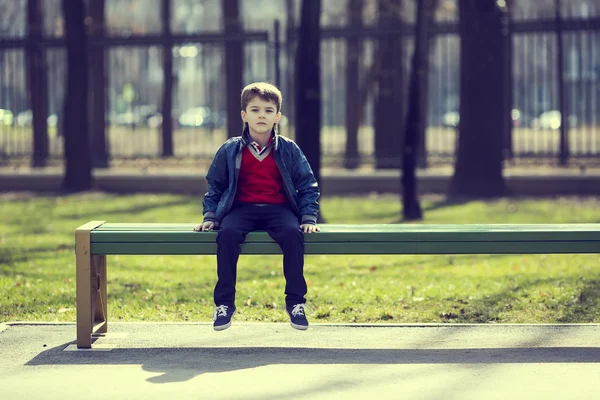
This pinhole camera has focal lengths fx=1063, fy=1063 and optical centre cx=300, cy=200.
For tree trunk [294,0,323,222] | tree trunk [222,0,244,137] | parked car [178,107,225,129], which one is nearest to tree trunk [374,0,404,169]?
tree trunk [222,0,244,137]

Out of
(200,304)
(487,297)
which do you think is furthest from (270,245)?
(487,297)

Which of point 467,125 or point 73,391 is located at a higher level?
point 467,125

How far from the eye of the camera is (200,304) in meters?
7.45

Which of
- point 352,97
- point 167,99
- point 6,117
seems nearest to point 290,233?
point 352,97

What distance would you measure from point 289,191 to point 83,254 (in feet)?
3.86

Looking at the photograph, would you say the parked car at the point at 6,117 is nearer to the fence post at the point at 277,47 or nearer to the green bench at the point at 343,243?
the fence post at the point at 277,47

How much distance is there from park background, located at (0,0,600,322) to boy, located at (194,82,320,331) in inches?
49.2

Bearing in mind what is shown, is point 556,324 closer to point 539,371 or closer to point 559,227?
point 559,227

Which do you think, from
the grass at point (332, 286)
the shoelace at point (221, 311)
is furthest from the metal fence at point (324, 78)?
the shoelace at point (221, 311)

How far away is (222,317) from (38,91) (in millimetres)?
12516

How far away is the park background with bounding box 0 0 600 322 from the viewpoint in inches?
303

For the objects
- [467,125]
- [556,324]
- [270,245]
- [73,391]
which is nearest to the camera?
[73,391]

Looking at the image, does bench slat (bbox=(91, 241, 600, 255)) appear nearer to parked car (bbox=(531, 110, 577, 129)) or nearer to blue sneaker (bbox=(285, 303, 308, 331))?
blue sneaker (bbox=(285, 303, 308, 331))

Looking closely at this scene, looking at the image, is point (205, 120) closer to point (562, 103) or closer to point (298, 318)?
point (562, 103)
